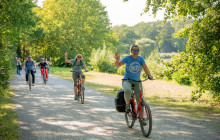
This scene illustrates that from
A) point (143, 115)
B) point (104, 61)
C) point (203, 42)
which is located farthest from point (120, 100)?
point (104, 61)

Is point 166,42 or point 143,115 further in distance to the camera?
point 166,42

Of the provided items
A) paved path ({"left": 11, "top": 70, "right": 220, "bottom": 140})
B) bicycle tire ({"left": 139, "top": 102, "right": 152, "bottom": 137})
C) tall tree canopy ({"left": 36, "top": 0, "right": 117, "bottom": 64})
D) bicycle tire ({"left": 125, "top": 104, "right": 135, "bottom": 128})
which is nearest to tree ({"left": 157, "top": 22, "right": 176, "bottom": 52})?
tall tree canopy ({"left": 36, "top": 0, "right": 117, "bottom": 64})

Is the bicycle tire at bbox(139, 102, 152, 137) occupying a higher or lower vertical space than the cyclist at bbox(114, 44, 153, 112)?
lower


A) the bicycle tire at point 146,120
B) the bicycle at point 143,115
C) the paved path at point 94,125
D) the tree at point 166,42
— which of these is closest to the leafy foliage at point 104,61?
the paved path at point 94,125

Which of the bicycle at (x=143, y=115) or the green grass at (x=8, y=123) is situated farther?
the green grass at (x=8, y=123)

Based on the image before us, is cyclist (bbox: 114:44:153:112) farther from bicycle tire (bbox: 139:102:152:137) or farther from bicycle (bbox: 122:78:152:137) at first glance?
bicycle tire (bbox: 139:102:152:137)

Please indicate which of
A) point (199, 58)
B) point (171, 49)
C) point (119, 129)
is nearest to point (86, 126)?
point (119, 129)

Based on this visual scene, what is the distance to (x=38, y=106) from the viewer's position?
29.6 ft

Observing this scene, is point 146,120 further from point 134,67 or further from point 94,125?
point 94,125

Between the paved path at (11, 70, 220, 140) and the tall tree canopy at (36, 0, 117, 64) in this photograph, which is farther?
the tall tree canopy at (36, 0, 117, 64)

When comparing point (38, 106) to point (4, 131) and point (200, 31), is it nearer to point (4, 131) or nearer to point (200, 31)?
point (4, 131)

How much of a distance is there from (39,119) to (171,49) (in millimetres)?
112900

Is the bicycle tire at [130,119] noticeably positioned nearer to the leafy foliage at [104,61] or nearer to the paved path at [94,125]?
the paved path at [94,125]

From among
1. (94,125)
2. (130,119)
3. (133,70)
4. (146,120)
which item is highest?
(133,70)
